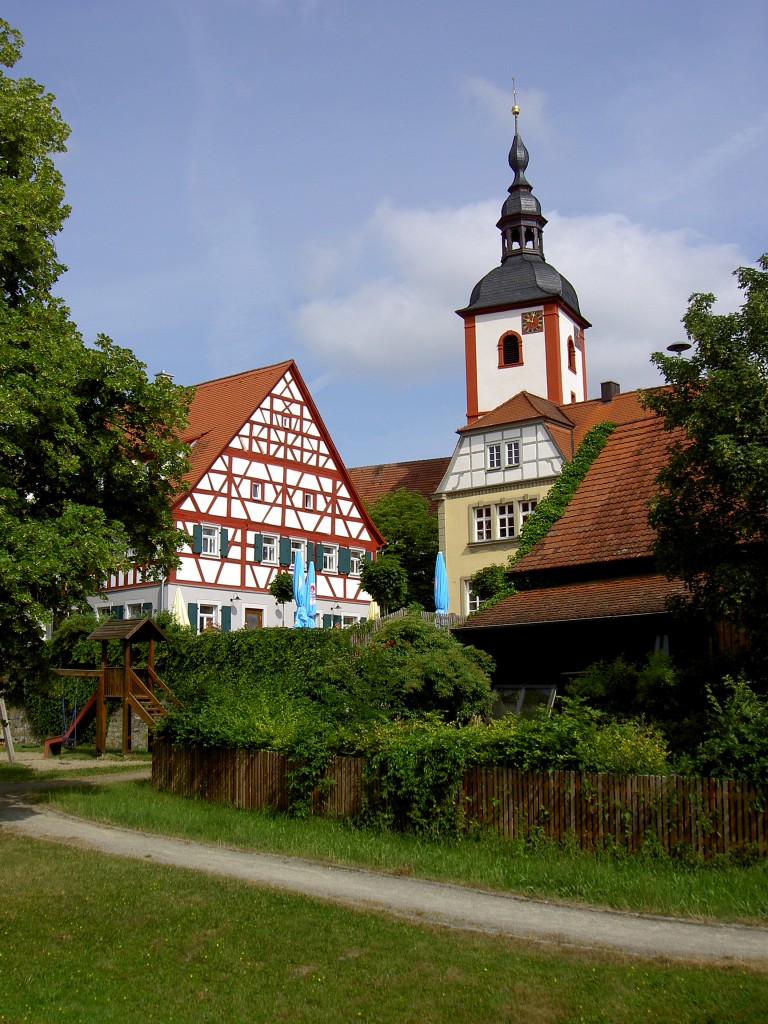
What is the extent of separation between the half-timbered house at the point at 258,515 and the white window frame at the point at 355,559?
0.05 meters

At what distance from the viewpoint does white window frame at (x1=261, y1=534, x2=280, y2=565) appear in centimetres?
4256

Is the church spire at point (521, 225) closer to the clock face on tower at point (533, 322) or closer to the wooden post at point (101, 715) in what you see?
the clock face on tower at point (533, 322)

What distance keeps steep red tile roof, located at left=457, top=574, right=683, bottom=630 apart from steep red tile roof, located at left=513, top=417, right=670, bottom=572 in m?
0.62

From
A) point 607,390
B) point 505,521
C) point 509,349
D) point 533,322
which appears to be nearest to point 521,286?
point 533,322

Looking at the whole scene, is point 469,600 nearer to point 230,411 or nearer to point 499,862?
point 230,411

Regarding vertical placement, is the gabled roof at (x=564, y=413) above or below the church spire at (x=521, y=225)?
below

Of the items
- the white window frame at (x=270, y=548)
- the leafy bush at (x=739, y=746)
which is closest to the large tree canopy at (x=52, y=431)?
the leafy bush at (x=739, y=746)

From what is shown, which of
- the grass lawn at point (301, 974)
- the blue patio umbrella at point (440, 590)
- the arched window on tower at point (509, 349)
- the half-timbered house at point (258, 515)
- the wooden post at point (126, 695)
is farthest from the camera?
the arched window on tower at point (509, 349)

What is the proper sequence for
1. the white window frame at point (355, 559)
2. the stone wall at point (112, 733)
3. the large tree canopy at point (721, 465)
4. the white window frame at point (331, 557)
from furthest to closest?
1. the white window frame at point (355, 559)
2. the white window frame at point (331, 557)
3. the stone wall at point (112, 733)
4. the large tree canopy at point (721, 465)

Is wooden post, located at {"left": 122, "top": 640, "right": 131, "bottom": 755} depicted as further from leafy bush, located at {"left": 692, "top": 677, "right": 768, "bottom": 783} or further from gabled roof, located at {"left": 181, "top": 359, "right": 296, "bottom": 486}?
leafy bush, located at {"left": 692, "top": 677, "right": 768, "bottom": 783}

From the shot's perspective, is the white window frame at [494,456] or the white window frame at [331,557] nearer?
the white window frame at [331,557]

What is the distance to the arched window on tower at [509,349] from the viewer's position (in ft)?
186

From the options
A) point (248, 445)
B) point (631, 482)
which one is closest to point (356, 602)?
point (248, 445)

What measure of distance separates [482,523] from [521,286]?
55.5 feet
